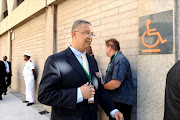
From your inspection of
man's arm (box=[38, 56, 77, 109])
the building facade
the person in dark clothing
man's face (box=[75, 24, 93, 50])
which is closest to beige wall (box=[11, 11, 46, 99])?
the building facade

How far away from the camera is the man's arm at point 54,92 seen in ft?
4.89

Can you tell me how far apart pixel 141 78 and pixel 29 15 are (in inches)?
232

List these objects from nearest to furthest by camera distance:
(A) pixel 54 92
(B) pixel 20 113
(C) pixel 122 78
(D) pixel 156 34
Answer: (A) pixel 54 92, (C) pixel 122 78, (D) pixel 156 34, (B) pixel 20 113

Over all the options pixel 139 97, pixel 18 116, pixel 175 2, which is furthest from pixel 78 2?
pixel 18 116

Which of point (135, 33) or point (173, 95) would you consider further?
point (135, 33)

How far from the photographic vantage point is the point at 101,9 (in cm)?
365

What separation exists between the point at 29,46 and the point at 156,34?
6310 mm

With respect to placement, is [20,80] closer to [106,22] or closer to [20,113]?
[20,113]

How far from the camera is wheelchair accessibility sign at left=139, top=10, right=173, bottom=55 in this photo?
7.65ft

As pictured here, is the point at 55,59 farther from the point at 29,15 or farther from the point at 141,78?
the point at 29,15

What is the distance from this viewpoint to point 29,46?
7297 mm

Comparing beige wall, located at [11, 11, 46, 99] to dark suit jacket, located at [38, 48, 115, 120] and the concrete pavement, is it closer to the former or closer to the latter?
the concrete pavement

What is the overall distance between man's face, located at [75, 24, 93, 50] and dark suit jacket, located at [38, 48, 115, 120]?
16 cm

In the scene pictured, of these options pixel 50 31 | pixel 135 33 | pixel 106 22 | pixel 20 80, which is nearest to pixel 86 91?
pixel 135 33
